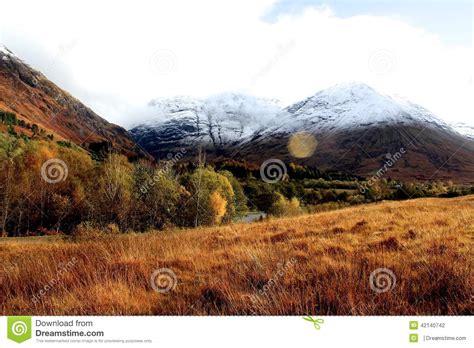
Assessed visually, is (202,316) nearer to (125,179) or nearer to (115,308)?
(115,308)

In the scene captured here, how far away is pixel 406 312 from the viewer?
3549 mm

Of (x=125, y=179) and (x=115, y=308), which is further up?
(x=125, y=179)

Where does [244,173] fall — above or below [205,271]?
above

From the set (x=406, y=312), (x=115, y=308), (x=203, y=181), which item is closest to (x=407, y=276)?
(x=406, y=312)

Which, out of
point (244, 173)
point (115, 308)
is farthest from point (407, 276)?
point (244, 173)

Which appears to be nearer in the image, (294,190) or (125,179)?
(125,179)

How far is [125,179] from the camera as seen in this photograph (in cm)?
4359
